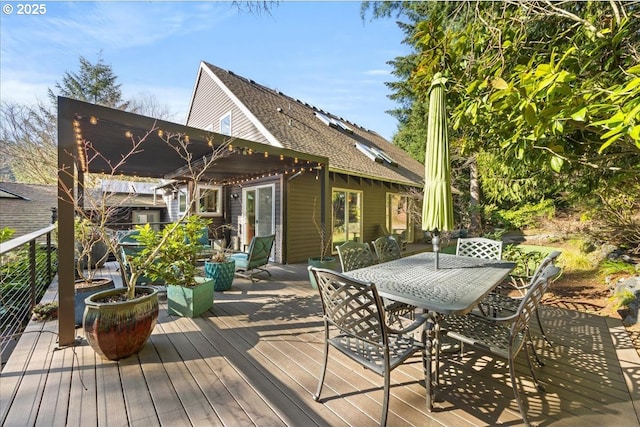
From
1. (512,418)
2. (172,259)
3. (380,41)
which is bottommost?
(512,418)

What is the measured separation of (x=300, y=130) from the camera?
29.3ft

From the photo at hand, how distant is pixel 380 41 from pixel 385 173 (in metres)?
4.46

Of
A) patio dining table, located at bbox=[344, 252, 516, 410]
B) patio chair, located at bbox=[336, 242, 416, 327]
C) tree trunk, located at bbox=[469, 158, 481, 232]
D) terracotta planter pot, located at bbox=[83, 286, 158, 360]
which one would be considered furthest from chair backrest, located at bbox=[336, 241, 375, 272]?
tree trunk, located at bbox=[469, 158, 481, 232]

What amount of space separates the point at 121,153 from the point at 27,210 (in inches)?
427

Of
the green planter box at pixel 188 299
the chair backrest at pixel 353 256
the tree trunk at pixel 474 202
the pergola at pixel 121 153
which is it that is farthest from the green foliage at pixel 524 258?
the tree trunk at pixel 474 202

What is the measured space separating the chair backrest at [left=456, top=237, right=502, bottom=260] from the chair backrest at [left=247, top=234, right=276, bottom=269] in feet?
11.2

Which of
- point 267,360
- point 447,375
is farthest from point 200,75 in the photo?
point 447,375

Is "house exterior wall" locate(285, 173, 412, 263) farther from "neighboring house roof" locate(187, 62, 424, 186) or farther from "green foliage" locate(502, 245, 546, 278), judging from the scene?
"green foliage" locate(502, 245, 546, 278)

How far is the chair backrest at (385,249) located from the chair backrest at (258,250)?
2.17 m

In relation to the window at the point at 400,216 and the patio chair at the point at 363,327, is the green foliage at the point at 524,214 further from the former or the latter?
the patio chair at the point at 363,327

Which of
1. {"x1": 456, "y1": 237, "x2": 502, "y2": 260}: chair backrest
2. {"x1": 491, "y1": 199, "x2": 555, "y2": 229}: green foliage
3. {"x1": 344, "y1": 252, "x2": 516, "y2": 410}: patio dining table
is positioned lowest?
{"x1": 344, "y1": 252, "x2": 516, "y2": 410}: patio dining table

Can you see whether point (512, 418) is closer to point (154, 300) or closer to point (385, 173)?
point (154, 300)

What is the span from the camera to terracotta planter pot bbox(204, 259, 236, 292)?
183 inches

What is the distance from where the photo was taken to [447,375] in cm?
235
